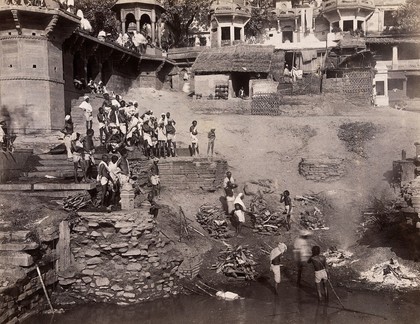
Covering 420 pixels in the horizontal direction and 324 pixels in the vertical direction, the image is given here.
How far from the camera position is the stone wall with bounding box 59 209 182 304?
12.1 m

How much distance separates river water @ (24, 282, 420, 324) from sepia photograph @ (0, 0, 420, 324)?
5cm

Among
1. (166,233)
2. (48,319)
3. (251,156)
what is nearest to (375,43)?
(251,156)

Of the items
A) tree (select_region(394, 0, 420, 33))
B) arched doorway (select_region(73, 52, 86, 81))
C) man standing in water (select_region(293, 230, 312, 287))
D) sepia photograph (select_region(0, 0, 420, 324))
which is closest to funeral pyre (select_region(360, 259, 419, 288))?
sepia photograph (select_region(0, 0, 420, 324))

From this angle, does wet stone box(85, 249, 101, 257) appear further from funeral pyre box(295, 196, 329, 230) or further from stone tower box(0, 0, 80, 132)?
stone tower box(0, 0, 80, 132)

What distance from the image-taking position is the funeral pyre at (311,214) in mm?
16266

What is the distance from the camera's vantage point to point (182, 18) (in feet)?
138

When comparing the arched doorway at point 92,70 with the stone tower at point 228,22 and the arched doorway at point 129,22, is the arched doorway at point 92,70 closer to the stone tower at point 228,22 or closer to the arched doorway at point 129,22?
the arched doorway at point 129,22

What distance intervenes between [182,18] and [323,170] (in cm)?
2697

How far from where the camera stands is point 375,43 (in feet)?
129

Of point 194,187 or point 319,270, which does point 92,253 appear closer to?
point 319,270

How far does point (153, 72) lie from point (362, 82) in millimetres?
14239

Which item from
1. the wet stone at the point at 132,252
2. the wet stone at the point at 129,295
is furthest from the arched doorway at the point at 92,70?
the wet stone at the point at 129,295

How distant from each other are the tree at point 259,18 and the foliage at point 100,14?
12.7 m

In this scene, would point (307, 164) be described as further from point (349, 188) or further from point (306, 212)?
point (306, 212)
